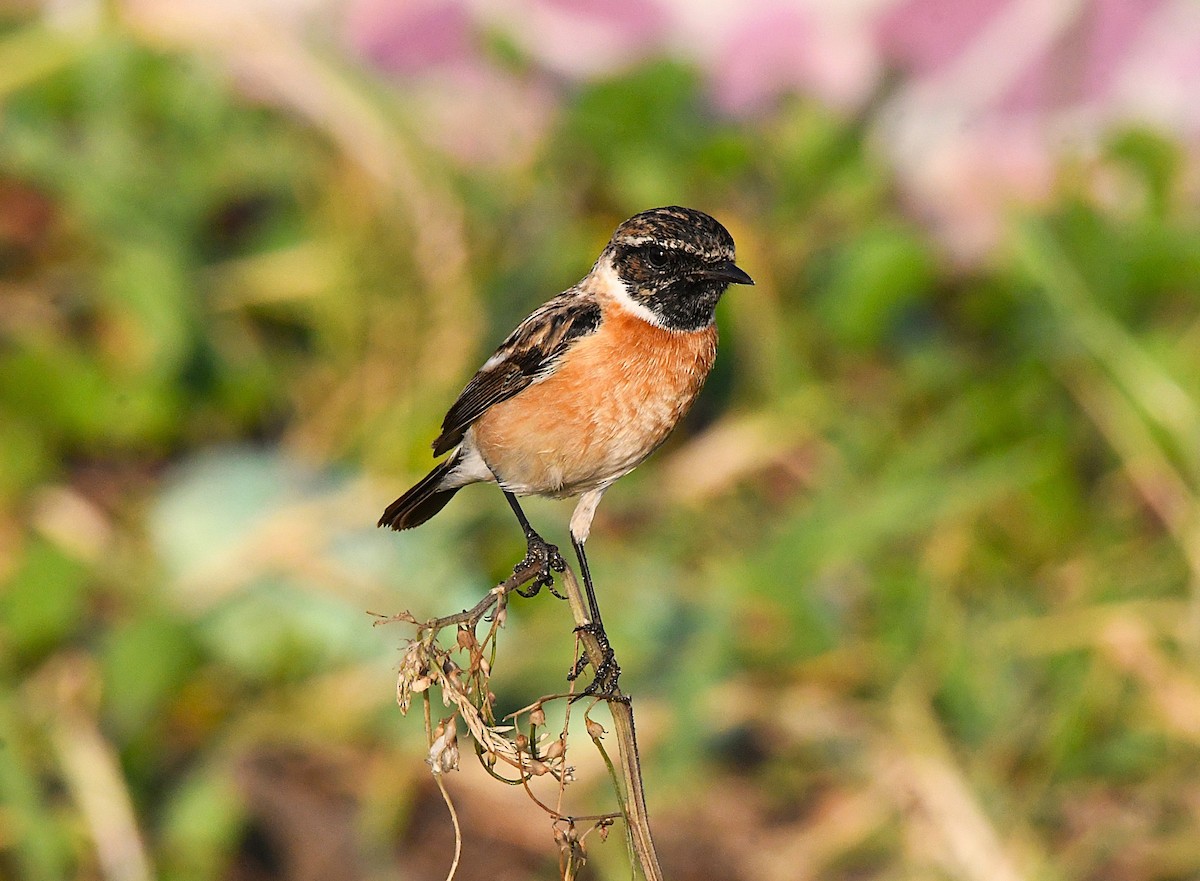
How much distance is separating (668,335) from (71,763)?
101 inches

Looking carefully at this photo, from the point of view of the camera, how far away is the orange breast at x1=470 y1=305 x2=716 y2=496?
2.04 m

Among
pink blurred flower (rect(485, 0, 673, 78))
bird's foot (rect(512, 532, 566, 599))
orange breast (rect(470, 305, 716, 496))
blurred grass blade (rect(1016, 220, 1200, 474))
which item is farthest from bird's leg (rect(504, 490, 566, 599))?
pink blurred flower (rect(485, 0, 673, 78))

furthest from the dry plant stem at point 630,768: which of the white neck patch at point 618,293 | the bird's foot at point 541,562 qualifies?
the white neck patch at point 618,293

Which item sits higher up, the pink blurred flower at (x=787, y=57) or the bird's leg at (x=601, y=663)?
the pink blurred flower at (x=787, y=57)

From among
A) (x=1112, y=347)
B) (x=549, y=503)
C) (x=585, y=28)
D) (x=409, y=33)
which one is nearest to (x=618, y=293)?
(x=549, y=503)

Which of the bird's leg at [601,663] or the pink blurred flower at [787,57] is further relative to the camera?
the pink blurred flower at [787,57]

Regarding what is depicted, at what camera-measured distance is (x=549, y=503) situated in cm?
396

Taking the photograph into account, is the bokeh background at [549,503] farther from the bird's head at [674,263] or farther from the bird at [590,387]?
the bird's head at [674,263]

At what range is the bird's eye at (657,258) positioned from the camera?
1.92 m

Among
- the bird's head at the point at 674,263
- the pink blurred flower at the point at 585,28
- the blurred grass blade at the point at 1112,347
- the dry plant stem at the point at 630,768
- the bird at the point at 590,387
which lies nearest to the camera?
the dry plant stem at the point at 630,768

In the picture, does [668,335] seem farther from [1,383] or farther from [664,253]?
[1,383]

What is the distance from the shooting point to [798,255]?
5047mm

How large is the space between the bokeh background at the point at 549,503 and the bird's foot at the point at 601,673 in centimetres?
191

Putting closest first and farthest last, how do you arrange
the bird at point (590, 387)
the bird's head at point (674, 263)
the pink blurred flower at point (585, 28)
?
the bird's head at point (674, 263)
the bird at point (590, 387)
the pink blurred flower at point (585, 28)
